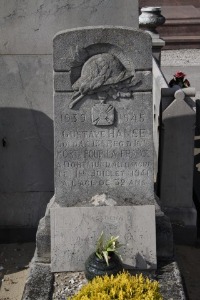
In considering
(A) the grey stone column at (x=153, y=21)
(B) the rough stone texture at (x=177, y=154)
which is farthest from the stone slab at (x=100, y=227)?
(A) the grey stone column at (x=153, y=21)

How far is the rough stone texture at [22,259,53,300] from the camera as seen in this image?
5.55 meters

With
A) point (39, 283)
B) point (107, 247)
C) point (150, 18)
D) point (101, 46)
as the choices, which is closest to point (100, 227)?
point (107, 247)

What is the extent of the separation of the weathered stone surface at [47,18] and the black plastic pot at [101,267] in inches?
111

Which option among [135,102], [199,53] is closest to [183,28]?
[199,53]

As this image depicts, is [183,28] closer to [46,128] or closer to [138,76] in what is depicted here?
[46,128]

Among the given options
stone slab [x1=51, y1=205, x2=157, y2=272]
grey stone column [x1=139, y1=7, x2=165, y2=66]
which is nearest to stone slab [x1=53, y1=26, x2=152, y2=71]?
stone slab [x1=51, y1=205, x2=157, y2=272]

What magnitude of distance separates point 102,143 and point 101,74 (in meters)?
0.69

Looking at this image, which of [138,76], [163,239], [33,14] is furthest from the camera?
[33,14]

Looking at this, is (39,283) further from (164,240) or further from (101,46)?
(101,46)

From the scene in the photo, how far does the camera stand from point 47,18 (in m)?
7.23

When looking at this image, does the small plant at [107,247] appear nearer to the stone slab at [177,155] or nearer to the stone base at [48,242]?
the stone base at [48,242]

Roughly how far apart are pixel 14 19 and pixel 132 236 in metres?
3.04

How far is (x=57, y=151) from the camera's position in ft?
19.6

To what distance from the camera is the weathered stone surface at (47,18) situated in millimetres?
7164
